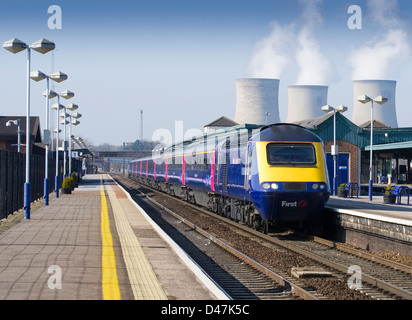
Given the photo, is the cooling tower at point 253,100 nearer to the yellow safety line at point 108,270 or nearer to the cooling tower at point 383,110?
the cooling tower at point 383,110

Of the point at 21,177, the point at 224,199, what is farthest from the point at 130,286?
the point at 21,177

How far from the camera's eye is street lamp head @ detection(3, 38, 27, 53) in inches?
796

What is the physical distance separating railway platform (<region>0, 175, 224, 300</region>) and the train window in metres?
3.99

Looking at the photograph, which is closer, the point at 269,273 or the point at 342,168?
the point at 269,273

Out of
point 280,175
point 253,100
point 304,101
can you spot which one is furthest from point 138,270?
point 304,101

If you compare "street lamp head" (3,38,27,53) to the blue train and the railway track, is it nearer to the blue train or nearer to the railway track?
the blue train

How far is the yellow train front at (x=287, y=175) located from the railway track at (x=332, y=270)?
1035 mm

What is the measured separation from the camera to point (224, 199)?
24.0m

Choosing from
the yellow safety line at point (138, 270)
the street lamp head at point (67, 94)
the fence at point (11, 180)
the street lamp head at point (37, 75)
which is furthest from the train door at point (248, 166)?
the street lamp head at point (67, 94)

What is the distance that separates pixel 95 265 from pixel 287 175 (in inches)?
293

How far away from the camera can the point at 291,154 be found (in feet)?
57.4

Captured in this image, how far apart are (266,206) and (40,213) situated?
11238mm

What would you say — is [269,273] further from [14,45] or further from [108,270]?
[14,45]
